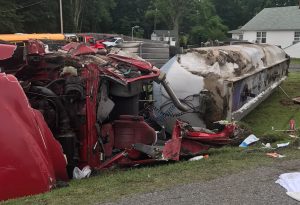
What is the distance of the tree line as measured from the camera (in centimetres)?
4847

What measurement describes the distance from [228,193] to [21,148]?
2.10 m

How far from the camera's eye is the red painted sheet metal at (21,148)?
4648 mm

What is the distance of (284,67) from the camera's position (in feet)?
52.9

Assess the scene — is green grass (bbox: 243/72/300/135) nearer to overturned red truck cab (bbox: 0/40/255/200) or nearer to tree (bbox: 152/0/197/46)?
overturned red truck cab (bbox: 0/40/255/200)

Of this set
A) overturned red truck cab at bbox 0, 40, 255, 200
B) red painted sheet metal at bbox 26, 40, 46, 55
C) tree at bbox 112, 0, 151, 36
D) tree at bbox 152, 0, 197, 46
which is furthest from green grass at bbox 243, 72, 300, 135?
tree at bbox 112, 0, 151, 36

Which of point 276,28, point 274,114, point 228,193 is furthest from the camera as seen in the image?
point 276,28

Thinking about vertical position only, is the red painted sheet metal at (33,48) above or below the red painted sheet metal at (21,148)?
above

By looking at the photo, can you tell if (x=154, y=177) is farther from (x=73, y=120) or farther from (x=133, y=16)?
(x=133, y=16)

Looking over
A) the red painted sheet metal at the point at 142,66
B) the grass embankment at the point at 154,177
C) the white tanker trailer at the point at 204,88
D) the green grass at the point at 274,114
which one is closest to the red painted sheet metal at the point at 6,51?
the red painted sheet metal at the point at 142,66

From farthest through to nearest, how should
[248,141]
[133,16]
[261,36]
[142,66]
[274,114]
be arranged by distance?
Result: [133,16], [261,36], [274,114], [248,141], [142,66]

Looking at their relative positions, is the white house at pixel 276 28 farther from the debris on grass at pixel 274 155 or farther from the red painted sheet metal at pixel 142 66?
the debris on grass at pixel 274 155

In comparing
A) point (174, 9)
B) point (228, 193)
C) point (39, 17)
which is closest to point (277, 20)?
point (174, 9)

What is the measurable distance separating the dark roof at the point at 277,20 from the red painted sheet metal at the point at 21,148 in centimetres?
4644

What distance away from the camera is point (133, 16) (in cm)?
7606
